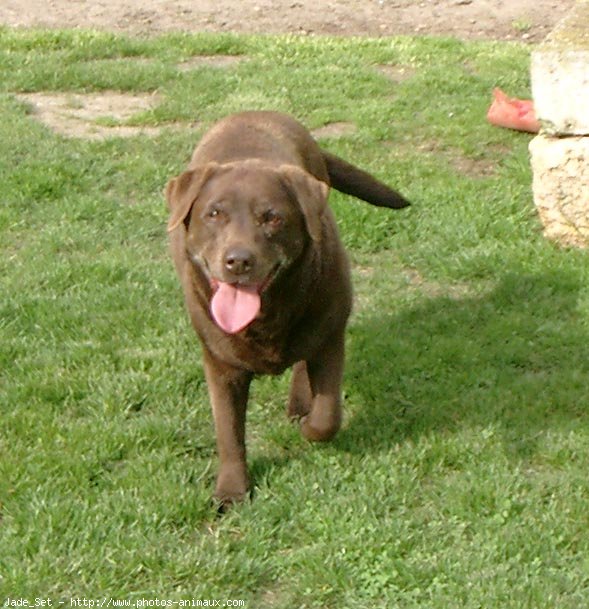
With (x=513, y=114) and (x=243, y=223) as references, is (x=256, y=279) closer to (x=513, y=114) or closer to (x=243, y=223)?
(x=243, y=223)

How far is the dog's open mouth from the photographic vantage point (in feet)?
13.6

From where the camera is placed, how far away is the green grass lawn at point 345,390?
4031mm

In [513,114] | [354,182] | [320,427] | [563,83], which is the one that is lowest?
[513,114]

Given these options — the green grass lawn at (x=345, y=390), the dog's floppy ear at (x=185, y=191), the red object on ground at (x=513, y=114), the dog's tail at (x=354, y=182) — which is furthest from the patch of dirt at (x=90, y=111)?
the dog's floppy ear at (x=185, y=191)

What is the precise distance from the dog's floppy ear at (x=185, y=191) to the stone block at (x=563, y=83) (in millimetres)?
2521

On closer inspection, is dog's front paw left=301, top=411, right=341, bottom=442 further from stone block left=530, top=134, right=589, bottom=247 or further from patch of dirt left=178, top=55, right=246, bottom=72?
patch of dirt left=178, top=55, right=246, bottom=72

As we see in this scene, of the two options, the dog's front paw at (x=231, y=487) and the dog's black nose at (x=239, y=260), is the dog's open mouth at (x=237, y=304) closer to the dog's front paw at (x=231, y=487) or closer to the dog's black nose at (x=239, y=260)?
the dog's black nose at (x=239, y=260)

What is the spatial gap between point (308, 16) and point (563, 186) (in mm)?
4814

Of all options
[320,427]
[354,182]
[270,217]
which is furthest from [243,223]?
[354,182]

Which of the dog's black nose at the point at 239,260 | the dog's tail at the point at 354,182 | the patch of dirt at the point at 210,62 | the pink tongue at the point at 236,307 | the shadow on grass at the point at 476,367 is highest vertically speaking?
the dog's black nose at the point at 239,260

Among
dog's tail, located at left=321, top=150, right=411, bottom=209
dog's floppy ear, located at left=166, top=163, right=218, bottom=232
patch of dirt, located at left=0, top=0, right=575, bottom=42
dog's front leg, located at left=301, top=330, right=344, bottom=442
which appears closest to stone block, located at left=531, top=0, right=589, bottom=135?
dog's tail, located at left=321, top=150, right=411, bottom=209

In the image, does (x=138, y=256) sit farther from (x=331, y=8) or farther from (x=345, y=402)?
(x=331, y=8)

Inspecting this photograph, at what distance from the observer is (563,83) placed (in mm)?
→ 6254

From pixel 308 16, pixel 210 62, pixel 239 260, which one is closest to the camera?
pixel 239 260
